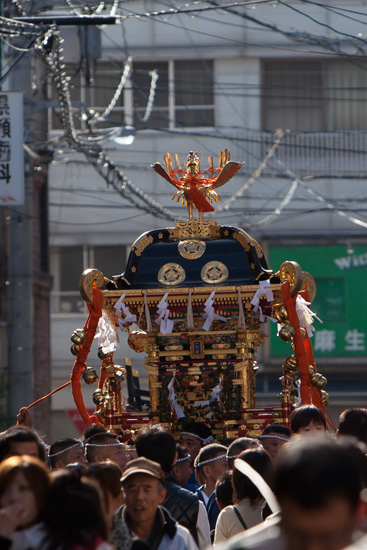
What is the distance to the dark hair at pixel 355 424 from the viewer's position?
5.60m

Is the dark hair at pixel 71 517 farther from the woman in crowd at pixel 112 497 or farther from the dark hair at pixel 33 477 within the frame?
the woman in crowd at pixel 112 497

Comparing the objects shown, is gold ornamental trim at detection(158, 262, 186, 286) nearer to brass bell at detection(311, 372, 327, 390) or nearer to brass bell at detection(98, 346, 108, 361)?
brass bell at detection(98, 346, 108, 361)

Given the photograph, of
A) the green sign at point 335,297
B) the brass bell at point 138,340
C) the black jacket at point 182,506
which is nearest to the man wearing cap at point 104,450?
the black jacket at point 182,506

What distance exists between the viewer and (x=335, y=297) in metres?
22.0

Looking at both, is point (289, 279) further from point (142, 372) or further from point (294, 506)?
point (142, 372)

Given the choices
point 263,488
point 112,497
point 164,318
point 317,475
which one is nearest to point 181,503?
point 112,497

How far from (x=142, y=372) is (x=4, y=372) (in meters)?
6.02

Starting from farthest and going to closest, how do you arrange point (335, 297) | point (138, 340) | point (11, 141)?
point (335, 297), point (11, 141), point (138, 340)

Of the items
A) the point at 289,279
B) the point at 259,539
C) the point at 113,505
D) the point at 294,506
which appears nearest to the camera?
the point at 294,506

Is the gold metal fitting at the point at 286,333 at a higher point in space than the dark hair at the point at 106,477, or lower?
higher

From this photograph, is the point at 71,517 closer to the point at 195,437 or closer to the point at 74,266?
the point at 195,437

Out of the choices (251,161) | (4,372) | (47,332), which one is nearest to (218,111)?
(251,161)

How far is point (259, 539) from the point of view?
296cm

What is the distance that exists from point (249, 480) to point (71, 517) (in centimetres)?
185
